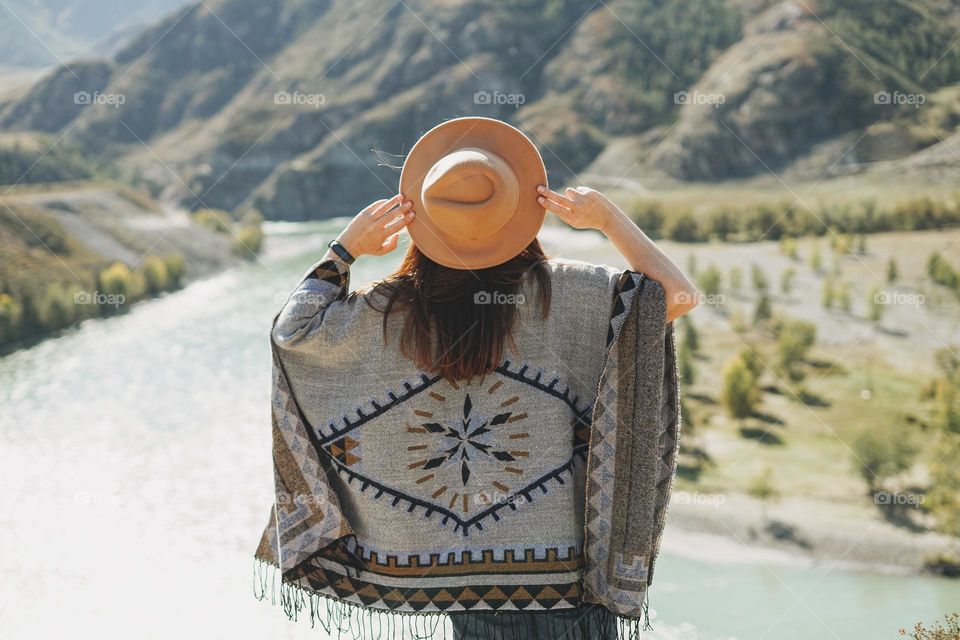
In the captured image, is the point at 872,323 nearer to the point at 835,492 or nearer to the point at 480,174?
the point at 835,492

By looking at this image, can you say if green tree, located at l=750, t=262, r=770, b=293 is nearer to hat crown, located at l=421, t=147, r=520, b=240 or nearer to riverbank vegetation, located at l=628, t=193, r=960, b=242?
riverbank vegetation, located at l=628, t=193, r=960, b=242

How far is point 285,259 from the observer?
3122cm

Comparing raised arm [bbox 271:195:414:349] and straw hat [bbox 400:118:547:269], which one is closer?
straw hat [bbox 400:118:547:269]

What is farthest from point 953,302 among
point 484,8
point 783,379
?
point 484,8

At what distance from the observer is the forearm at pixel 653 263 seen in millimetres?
2160

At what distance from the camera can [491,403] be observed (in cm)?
221

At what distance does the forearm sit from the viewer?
7.09 ft

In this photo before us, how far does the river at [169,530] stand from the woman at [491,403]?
75 centimetres

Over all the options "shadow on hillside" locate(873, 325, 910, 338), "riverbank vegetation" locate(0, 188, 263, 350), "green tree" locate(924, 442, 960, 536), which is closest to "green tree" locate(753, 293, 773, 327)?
"shadow on hillside" locate(873, 325, 910, 338)

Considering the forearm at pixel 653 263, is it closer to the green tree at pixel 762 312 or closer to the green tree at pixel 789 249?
the green tree at pixel 762 312

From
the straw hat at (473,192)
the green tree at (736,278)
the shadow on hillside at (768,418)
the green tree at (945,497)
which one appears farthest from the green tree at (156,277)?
the straw hat at (473,192)

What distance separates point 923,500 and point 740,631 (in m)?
3.63

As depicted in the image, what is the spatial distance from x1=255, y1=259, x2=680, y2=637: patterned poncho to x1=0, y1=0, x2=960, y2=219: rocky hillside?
2494 cm

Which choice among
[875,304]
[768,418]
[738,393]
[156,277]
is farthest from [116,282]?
[875,304]
